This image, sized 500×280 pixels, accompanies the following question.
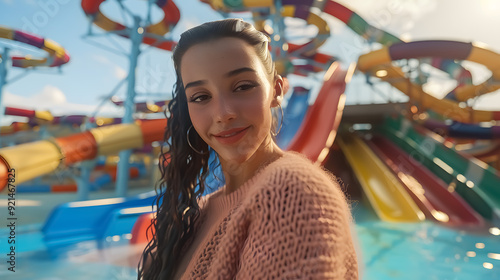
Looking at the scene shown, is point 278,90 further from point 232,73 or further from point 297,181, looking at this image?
point 297,181

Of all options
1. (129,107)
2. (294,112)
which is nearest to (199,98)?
(129,107)

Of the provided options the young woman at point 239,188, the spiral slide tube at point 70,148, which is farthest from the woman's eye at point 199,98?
the spiral slide tube at point 70,148

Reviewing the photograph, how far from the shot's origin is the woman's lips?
0.66m

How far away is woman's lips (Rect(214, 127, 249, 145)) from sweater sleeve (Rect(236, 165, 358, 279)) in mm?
168

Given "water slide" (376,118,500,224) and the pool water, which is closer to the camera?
the pool water

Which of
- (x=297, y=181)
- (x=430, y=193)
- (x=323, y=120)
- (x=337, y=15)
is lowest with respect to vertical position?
(x=430, y=193)

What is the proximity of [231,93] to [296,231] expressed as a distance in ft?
1.03

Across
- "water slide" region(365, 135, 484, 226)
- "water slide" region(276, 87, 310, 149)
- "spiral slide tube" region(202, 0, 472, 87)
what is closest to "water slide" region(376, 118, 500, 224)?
"water slide" region(365, 135, 484, 226)

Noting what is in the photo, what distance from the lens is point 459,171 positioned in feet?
16.5

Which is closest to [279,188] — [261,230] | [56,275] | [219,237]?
[261,230]

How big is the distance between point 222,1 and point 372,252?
666cm

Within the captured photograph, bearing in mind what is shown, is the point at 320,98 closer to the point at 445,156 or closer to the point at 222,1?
the point at 445,156

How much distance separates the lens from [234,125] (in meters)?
0.66

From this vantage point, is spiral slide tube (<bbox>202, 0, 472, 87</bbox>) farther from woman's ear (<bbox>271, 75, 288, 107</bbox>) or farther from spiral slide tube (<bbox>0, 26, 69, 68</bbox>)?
woman's ear (<bbox>271, 75, 288, 107</bbox>)
